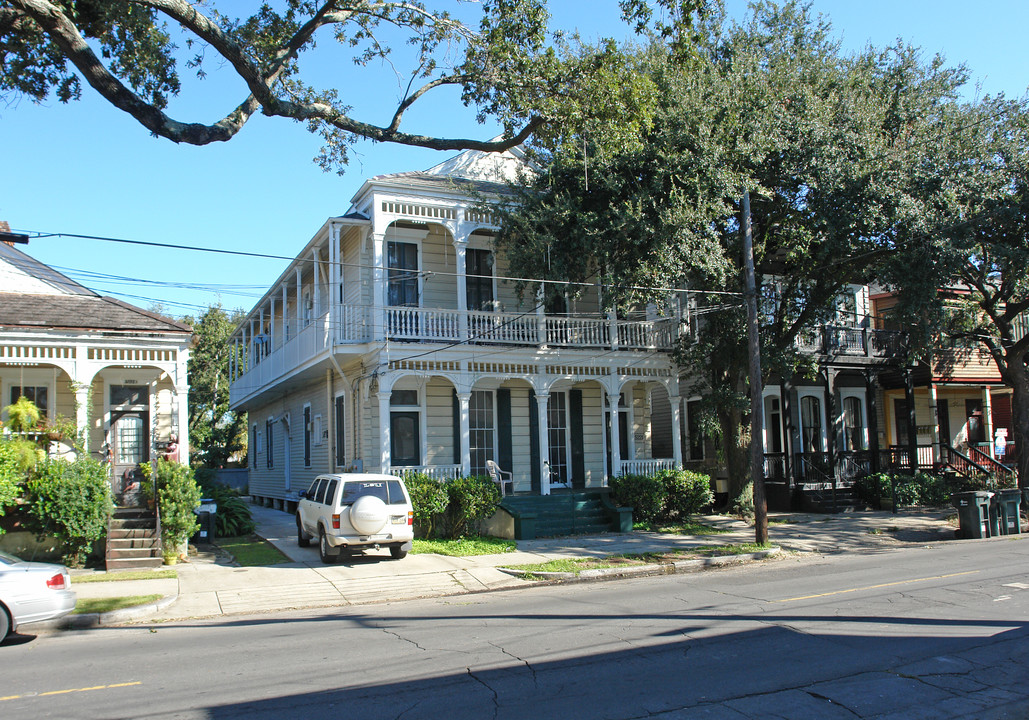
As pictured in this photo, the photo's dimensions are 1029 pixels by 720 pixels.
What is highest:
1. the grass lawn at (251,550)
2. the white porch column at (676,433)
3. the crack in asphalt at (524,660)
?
the white porch column at (676,433)

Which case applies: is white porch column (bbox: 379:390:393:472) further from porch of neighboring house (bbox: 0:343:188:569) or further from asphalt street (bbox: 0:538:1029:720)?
asphalt street (bbox: 0:538:1029:720)

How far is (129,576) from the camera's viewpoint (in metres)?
13.6

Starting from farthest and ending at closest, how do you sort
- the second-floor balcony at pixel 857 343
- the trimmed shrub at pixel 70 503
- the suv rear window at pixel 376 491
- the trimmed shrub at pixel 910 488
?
the second-floor balcony at pixel 857 343 < the trimmed shrub at pixel 910 488 < the suv rear window at pixel 376 491 < the trimmed shrub at pixel 70 503

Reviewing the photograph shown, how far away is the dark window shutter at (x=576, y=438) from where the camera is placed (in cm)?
2245

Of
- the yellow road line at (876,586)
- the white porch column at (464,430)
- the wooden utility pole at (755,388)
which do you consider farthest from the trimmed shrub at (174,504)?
the wooden utility pole at (755,388)

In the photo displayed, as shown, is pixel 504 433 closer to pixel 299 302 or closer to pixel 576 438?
pixel 576 438

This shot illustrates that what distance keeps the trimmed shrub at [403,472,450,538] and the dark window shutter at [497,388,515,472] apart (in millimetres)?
3744

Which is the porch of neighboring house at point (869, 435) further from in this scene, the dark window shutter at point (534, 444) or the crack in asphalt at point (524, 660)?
the crack in asphalt at point (524, 660)

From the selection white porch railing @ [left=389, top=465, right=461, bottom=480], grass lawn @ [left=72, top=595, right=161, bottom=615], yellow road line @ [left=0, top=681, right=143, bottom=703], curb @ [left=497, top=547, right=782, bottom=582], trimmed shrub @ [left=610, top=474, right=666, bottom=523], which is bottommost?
→ curb @ [left=497, top=547, right=782, bottom=582]

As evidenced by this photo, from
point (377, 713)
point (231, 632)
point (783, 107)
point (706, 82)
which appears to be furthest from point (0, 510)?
point (783, 107)

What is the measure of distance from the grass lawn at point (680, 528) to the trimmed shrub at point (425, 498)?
5.39 meters

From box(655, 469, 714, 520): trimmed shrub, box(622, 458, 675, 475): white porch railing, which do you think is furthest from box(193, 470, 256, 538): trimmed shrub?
box(655, 469, 714, 520): trimmed shrub

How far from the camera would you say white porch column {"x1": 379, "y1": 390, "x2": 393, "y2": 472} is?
18.0 m

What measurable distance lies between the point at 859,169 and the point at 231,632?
16.5m
